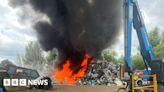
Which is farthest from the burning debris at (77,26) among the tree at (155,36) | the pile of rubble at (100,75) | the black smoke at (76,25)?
the tree at (155,36)

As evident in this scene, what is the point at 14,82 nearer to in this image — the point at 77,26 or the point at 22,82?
the point at 22,82

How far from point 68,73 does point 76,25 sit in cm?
530

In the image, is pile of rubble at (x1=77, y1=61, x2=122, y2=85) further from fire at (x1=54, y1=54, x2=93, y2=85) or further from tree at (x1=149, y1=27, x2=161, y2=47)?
tree at (x1=149, y1=27, x2=161, y2=47)

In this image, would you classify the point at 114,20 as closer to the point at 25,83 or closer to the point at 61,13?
the point at 61,13

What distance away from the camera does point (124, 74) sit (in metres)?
20.6

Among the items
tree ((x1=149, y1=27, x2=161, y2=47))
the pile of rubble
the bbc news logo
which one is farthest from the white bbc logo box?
tree ((x1=149, y1=27, x2=161, y2=47))

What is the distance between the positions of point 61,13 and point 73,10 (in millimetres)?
1238

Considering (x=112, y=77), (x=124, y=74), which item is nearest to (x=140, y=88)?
(x=124, y=74)

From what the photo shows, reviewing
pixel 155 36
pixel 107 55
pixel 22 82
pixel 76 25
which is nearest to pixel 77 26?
pixel 76 25

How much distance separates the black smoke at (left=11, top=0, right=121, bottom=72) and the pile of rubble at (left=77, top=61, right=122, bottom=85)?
23.3 ft

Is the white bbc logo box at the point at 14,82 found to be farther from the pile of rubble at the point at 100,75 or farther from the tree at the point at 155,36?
the tree at the point at 155,36

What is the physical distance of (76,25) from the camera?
30.2 metres

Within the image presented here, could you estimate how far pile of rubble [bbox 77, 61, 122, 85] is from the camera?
38.1m

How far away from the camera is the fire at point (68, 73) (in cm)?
3167
